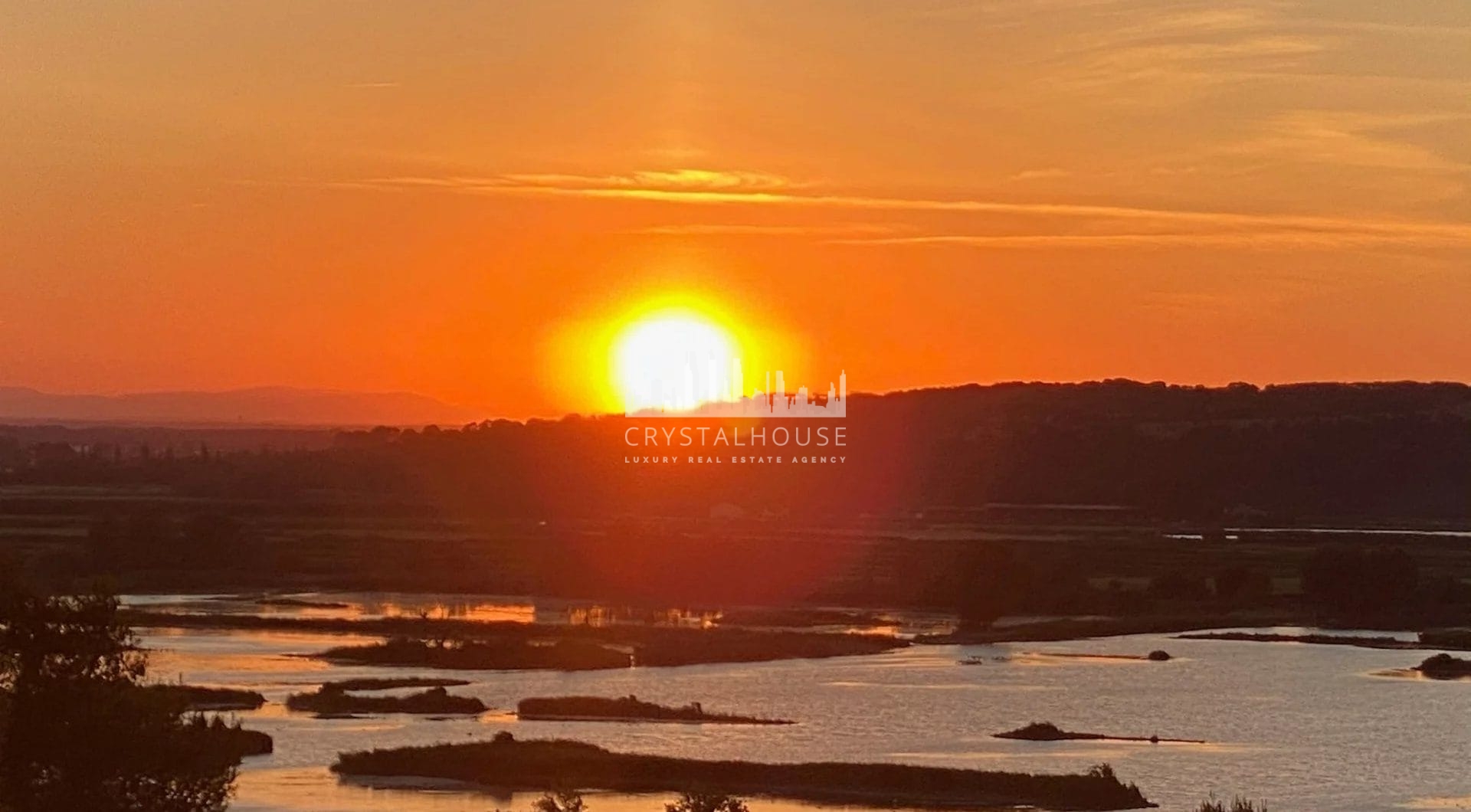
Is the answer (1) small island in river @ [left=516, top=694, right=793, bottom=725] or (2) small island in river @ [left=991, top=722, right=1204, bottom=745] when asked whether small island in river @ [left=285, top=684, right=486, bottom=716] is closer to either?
(1) small island in river @ [left=516, top=694, right=793, bottom=725]

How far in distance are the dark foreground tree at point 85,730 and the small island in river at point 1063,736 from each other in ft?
81.4

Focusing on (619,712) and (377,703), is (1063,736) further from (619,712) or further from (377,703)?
(377,703)

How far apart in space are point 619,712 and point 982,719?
362 inches

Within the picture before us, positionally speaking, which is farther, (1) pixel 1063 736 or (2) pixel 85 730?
(1) pixel 1063 736

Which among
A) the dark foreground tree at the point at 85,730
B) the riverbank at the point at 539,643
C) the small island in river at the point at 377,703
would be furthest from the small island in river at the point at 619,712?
the dark foreground tree at the point at 85,730

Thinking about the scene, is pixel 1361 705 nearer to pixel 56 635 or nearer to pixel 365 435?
pixel 56 635

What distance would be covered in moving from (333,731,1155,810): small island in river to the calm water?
3.74 feet

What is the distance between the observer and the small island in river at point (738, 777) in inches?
1543

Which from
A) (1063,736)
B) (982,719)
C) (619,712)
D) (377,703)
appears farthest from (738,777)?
(377,703)

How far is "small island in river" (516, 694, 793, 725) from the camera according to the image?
48.8 m

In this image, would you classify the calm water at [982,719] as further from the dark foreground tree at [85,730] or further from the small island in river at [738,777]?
the dark foreground tree at [85,730]

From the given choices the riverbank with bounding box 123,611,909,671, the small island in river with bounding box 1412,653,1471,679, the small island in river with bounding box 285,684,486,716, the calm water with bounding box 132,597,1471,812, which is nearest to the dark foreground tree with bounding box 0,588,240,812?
the calm water with bounding box 132,597,1471,812

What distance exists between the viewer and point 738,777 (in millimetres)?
41031

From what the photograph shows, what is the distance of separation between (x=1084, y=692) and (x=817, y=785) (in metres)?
16.7
